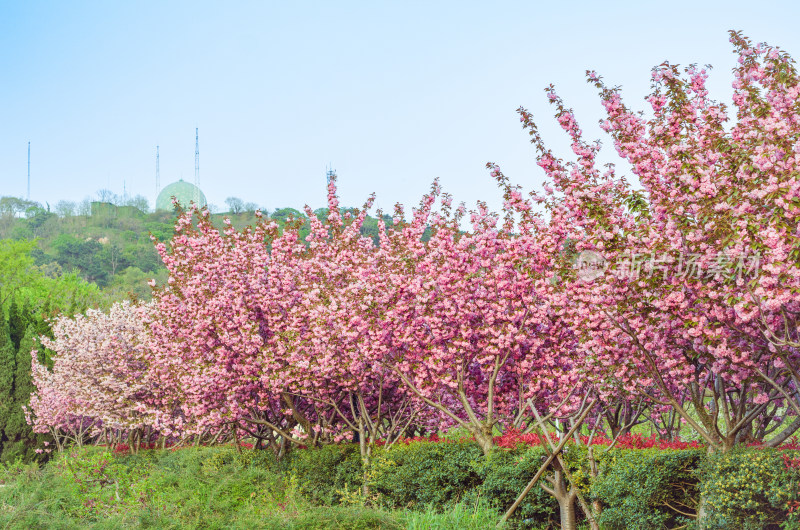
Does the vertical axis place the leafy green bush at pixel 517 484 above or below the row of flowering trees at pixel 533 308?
below

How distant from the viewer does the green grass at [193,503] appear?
8945 mm

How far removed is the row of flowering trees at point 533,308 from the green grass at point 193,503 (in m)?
1.41

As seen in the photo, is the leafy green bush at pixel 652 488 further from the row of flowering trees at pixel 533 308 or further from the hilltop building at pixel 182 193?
the hilltop building at pixel 182 193

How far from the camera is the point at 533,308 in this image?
451 inches

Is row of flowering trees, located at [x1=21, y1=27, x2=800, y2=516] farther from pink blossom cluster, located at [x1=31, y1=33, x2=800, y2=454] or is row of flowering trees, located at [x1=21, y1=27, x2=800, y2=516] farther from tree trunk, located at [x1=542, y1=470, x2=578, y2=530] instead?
tree trunk, located at [x1=542, y1=470, x2=578, y2=530]

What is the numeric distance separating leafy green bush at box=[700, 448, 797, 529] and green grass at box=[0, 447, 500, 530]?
9.41 feet

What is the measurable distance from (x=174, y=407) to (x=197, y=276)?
609 cm

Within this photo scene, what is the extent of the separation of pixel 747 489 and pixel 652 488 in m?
1.25

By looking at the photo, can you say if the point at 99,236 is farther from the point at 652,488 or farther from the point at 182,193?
the point at 652,488

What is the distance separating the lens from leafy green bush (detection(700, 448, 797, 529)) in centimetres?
721

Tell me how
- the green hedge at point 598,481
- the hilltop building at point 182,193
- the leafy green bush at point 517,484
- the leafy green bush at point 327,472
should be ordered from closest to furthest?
the green hedge at point 598,481 → the leafy green bush at point 517,484 → the leafy green bush at point 327,472 → the hilltop building at point 182,193

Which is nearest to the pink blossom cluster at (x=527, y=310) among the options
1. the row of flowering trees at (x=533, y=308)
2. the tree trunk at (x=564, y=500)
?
the row of flowering trees at (x=533, y=308)

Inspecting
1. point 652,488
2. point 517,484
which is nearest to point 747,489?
point 652,488

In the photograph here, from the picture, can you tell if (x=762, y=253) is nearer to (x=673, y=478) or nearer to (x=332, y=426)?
(x=673, y=478)
